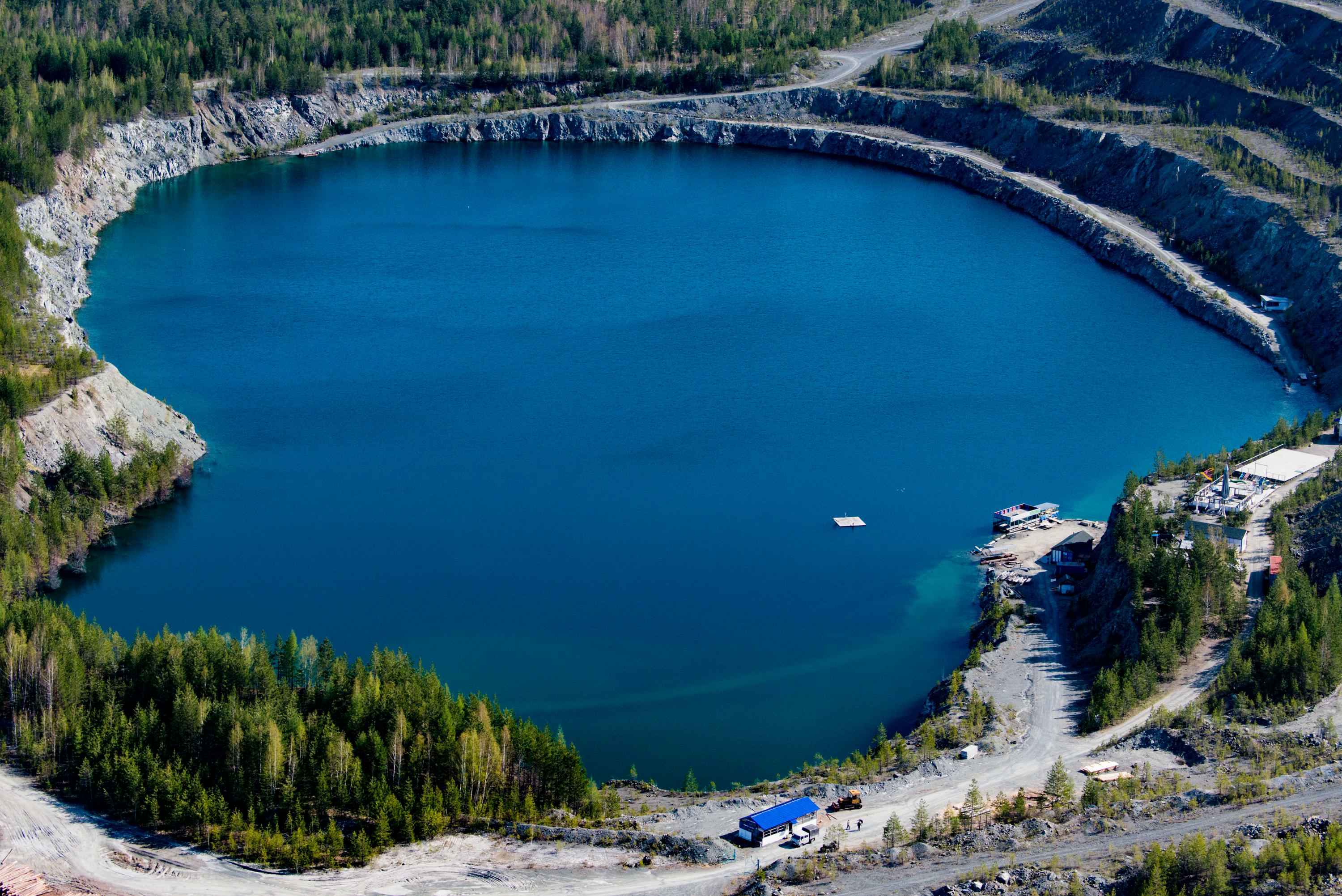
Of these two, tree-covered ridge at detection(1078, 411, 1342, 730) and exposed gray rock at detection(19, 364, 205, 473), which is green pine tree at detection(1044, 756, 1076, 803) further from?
exposed gray rock at detection(19, 364, 205, 473)

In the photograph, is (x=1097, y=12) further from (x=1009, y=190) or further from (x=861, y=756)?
(x=861, y=756)

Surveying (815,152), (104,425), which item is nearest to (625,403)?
(104,425)

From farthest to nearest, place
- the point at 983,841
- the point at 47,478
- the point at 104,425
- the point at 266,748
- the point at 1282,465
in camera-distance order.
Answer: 1. the point at 104,425
2. the point at 47,478
3. the point at 1282,465
4. the point at 266,748
5. the point at 983,841

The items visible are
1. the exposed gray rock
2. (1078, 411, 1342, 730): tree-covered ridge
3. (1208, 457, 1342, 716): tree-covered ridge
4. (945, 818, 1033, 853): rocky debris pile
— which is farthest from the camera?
the exposed gray rock

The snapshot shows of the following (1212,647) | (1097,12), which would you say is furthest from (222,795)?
(1097,12)

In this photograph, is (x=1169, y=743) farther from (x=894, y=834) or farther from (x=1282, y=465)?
(x=1282, y=465)

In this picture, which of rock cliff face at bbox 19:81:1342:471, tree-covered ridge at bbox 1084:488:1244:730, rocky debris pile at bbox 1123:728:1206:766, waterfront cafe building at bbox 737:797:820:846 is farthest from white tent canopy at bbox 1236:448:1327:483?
waterfront cafe building at bbox 737:797:820:846
